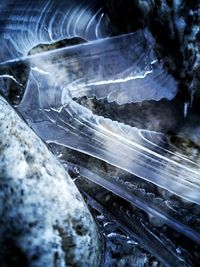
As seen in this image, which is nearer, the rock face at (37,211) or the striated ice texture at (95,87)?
the rock face at (37,211)

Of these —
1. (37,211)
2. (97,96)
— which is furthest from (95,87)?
(37,211)

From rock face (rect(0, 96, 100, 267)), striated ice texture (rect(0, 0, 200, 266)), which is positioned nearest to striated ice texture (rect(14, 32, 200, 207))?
striated ice texture (rect(0, 0, 200, 266))

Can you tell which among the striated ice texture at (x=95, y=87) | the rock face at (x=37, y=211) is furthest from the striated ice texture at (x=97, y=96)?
the rock face at (x=37, y=211)

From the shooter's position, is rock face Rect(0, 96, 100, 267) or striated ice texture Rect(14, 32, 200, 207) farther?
striated ice texture Rect(14, 32, 200, 207)

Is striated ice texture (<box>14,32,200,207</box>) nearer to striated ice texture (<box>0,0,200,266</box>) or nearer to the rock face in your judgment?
striated ice texture (<box>0,0,200,266</box>)

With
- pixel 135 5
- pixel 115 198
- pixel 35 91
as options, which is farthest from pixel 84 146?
pixel 135 5

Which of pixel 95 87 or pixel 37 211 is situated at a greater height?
pixel 95 87

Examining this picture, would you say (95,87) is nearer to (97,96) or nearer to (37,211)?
(97,96)

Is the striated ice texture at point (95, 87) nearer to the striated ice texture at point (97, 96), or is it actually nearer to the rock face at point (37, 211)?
the striated ice texture at point (97, 96)

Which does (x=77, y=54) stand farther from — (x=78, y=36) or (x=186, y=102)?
(x=186, y=102)
